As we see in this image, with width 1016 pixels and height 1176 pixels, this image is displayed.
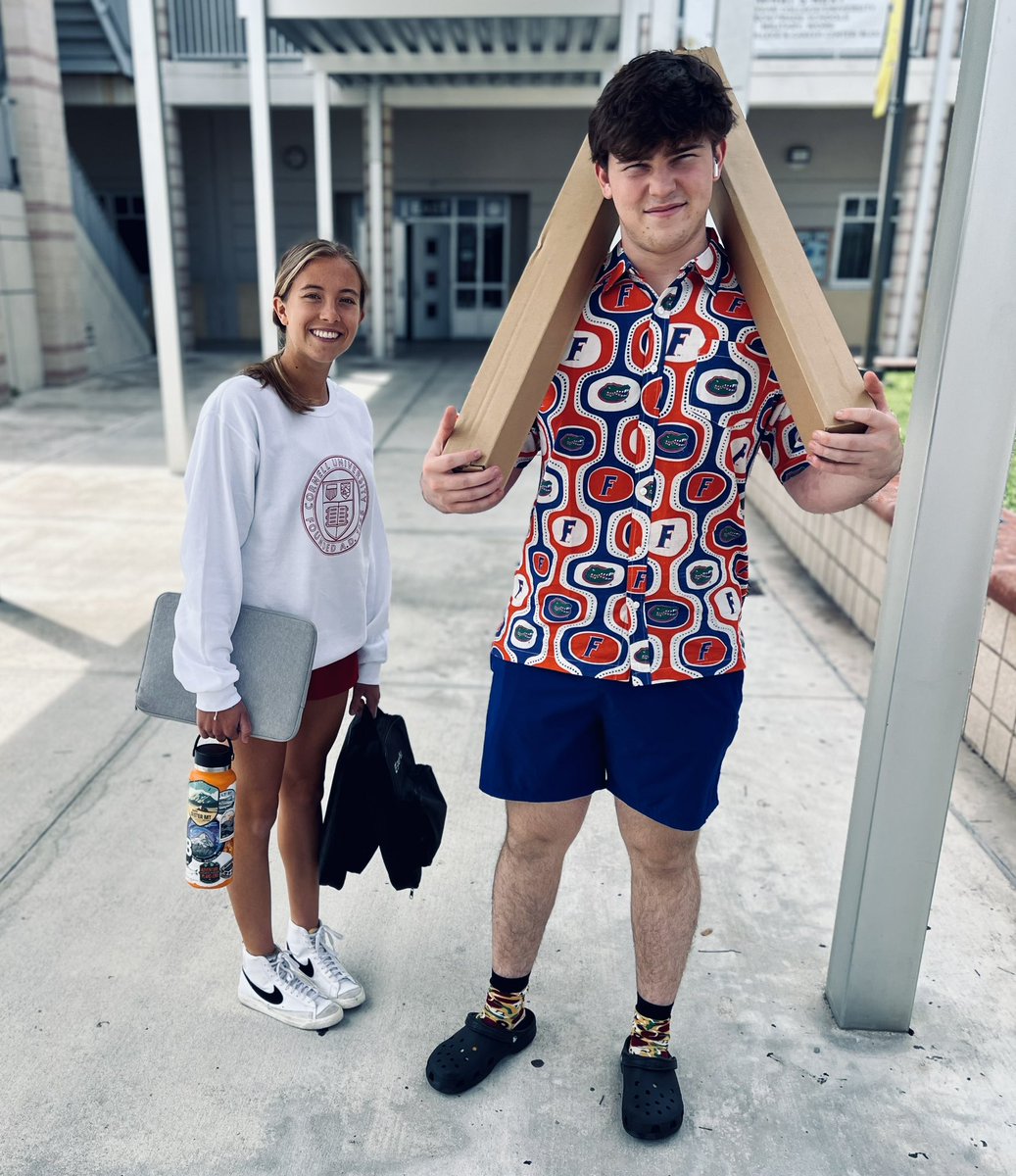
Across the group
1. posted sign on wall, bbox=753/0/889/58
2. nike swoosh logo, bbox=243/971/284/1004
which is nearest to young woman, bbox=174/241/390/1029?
nike swoosh logo, bbox=243/971/284/1004

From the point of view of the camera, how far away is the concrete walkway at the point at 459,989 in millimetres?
1889

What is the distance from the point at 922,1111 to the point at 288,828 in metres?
1.43

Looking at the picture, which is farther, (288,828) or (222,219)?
(222,219)

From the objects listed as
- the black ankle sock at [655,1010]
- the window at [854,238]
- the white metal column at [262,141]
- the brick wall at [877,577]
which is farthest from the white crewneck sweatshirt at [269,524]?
the window at [854,238]

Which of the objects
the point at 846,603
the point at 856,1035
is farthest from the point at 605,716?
the point at 846,603

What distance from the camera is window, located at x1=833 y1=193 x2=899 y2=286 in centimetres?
1667

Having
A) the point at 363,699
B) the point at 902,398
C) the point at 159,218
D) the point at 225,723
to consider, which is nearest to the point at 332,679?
the point at 363,699

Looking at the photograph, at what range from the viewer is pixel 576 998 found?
229 centimetres

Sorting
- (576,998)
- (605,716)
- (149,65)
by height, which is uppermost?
(149,65)

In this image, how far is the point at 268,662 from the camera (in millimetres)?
1891

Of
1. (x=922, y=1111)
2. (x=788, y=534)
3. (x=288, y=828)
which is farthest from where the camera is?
(x=788, y=534)

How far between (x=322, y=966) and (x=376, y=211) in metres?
13.8

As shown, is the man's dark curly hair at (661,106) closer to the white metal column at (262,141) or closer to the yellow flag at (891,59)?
the white metal column at (262,141)

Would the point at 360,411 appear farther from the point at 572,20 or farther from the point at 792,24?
the point at 792,24
